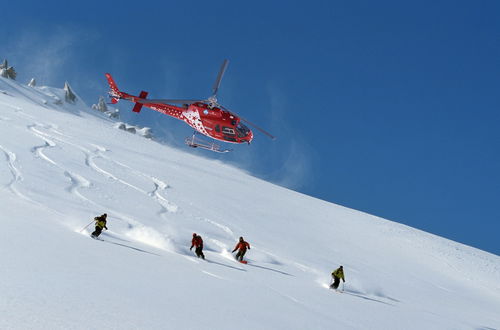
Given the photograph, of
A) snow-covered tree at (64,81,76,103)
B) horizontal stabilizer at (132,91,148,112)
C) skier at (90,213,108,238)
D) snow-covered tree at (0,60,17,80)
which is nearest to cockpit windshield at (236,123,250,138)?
horizontal stabilizer at (132,91,148,112)

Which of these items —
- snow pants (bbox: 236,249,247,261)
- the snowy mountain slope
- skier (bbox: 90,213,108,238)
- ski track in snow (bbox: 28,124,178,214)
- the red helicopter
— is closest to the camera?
the snowy mountain slope

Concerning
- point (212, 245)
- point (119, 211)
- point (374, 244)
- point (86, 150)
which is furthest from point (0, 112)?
point (374, 244)

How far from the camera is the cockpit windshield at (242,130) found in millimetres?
28284

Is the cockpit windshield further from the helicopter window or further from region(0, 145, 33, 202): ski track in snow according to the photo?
region(0, 145, 33, 202): ski track in snow

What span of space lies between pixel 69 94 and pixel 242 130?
111 metres

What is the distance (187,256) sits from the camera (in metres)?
11.8

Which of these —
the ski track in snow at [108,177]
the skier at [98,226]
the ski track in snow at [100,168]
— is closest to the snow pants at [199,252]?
the ski track in snow at [108,177]

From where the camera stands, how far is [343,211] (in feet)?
105

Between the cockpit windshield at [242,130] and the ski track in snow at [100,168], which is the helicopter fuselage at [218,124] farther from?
the ski track in snow at [100,168]

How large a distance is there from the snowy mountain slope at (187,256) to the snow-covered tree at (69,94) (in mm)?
94664

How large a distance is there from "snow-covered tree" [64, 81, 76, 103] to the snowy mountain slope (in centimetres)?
9466

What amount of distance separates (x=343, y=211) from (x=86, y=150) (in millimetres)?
19369

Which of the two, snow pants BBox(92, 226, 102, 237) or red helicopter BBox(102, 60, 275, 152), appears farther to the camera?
red helicopter BBox(102, 60, 275, 152)

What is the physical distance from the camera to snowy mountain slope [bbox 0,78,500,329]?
227 inches
